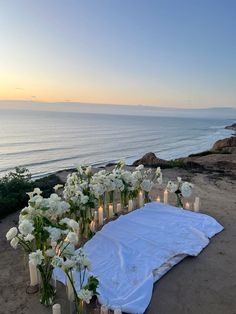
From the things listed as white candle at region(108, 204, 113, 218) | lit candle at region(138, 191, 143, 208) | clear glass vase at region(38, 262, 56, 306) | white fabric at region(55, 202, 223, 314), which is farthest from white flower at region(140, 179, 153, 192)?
clear glass vase at region(38, 262, 56, 306)

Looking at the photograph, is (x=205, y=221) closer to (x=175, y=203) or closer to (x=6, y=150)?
(x=175, y=203)

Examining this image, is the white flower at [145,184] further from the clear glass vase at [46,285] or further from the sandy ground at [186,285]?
the clear glass vase at [46,285]

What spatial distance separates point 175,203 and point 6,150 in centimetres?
2731

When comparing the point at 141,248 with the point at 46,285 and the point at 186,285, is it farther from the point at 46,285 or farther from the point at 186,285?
the point at 46,285

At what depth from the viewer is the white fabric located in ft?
14.6

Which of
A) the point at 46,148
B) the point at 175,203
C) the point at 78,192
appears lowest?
the point at 46,148

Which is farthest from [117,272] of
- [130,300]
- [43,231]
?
[43,231]

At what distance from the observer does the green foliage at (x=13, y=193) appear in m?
8.29

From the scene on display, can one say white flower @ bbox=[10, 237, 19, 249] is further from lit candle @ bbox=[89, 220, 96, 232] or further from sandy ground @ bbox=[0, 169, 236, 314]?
lit candle @ bbox=[89, 220, 96, 232]

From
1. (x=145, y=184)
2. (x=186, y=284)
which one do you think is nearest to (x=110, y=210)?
(x=145, y=184)

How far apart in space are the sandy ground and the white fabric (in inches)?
6.4

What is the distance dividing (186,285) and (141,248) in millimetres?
1133

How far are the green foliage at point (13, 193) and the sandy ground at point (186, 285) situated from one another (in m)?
1.39

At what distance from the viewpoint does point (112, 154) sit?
1229 inches
